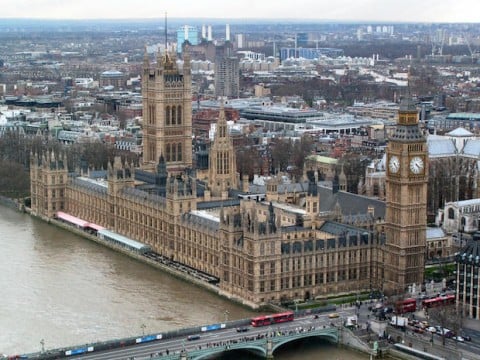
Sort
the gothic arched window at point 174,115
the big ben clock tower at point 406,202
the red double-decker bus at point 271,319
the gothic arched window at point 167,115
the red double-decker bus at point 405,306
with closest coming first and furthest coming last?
the red double-decker bus at point 271,319 → the red double-decker bus at point 405,306 → the big ben clock tower at point 406,202 → the gothic arched window at point 167,115 → the gothic arched window at point 174,115

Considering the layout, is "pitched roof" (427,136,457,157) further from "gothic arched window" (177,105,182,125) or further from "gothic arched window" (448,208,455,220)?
"gothic arched window" (177,105,182,125)

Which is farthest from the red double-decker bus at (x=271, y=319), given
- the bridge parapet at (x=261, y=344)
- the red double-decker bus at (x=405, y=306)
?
the red double-decker bus at (x=405, y=306)

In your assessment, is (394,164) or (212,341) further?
(394,164)

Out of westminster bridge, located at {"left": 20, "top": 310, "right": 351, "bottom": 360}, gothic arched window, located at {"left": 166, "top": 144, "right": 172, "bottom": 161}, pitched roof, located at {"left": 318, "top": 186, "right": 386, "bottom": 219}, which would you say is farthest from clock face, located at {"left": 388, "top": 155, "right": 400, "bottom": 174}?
gothic arched window, located at {"left": 166, "top": 144, "right": 172, "bottom": 161}

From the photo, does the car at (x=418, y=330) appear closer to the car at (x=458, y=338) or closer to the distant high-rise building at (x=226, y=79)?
the car at (x=458, y=338)

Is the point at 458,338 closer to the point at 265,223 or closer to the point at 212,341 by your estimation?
the point at 212,341

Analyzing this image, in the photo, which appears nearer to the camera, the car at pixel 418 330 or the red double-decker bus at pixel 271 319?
the car at pixel 418 330

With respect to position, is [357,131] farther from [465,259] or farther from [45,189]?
[465,259]

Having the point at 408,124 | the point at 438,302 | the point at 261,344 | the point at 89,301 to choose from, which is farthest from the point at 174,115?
the point at 261,344
